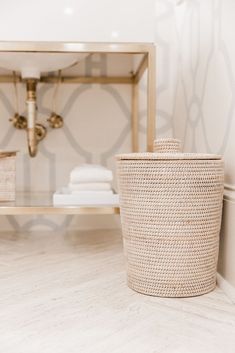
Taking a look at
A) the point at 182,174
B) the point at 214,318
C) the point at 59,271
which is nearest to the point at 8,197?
the point at 59,271

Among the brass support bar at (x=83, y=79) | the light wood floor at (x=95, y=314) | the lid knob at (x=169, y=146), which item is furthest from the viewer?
the brass support bar at (x=83, y=79)

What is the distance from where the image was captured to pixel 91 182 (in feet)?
4.57

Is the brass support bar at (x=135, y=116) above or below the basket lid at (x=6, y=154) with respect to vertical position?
above

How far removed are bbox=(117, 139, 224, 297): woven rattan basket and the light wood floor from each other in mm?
51

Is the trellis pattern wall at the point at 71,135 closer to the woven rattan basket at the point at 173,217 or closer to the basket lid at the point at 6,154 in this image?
the basket lid at the point at 6,154

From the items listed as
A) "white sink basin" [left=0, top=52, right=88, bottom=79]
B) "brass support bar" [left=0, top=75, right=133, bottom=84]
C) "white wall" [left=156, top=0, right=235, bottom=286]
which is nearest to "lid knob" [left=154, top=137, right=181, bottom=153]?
"white wall" [left=156, top=0, right=235, bottom=286]

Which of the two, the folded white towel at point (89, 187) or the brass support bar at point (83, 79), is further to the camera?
the brass support bar at point (83, 79)

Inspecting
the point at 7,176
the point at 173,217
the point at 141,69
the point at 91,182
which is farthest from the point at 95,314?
the point at 141,69

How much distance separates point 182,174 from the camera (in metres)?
0.95

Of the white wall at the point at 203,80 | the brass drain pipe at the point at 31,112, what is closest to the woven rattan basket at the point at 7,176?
the brass drain pipe at the point at 31,112

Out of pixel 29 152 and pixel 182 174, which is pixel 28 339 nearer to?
pixel 182 174

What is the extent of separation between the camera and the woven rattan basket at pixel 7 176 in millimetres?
1422

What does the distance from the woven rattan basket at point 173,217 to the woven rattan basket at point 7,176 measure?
0.55 meters

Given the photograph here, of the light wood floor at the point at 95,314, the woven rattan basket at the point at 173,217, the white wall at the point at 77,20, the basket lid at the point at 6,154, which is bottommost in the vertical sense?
the light wood floor at the point at 95,314
